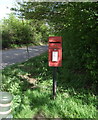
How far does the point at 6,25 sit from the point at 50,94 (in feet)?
47.3

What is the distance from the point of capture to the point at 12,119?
2.06 meters

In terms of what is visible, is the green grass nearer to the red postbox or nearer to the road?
the red postbox

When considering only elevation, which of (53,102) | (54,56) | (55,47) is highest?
(55,47)

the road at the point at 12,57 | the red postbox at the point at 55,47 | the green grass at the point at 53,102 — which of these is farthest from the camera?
the road at the point at 12,57

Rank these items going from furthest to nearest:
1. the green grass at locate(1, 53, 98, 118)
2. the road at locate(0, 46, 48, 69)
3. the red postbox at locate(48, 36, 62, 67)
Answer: the road at locate(0, 46, 48, 69)
the red postbox at locate(48, 36, 62, 67)
the green grass at locate(1, 53, 98, 118)

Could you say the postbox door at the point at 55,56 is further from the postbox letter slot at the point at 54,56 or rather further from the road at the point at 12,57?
the road at the point at 12,57

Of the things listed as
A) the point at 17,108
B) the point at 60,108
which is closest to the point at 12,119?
the point at 17,108

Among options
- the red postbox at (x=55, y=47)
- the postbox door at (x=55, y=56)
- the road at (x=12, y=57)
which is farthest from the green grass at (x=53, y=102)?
the road at (x=12, y=57)

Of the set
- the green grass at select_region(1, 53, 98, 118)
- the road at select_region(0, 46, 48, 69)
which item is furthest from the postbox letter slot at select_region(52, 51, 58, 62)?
the road at select_region(0, 46, 48, 69)

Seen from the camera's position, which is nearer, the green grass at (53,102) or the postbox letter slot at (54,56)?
the green grass at (53,102)

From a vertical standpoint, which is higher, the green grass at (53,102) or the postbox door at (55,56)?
the postbox door at (55,56)

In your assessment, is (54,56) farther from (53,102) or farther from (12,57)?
(12,57)

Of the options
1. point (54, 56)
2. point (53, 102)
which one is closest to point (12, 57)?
point (54, 56)

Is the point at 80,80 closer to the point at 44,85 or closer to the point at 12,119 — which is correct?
the point at 44,85
